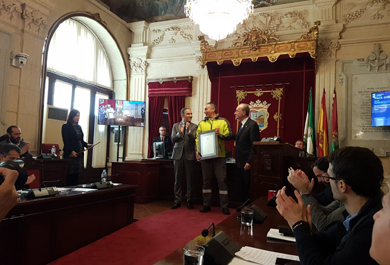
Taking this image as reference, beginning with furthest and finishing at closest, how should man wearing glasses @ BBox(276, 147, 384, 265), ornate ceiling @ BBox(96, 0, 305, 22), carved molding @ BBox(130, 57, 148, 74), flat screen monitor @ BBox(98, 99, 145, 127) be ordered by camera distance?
1. carved molding @ BBox(130, 57, 148, 74)
2. ornate ceiling @ BBox(96, 0, 305, 22)
3. flat screen monitor @ BBox(98, 99, 145, 127)
4. man wearing glasses @ BBox(276, 147, 384, 265)

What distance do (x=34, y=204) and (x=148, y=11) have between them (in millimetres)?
6716

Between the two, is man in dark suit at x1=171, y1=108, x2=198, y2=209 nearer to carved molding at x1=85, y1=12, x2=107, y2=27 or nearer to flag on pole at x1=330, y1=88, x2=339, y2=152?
flag on pole at x1=330, y1=88, x2=339, y2=152

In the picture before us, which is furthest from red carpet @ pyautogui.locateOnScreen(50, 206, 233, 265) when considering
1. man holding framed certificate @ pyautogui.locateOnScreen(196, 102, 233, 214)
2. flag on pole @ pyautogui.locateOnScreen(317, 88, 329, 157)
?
flag on pole @ pyautogui.locateOnScreen(317, 88, 329, 157)

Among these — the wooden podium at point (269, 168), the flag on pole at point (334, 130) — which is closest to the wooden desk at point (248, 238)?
the wooden podium at point (269, 168)

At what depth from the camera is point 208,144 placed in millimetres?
4465

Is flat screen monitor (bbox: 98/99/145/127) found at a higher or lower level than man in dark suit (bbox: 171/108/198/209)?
higher

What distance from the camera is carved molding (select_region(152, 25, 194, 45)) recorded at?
741 cm

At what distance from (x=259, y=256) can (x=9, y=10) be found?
5539mm

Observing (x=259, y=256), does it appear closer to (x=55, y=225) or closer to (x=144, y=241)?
(x=55, y=225)

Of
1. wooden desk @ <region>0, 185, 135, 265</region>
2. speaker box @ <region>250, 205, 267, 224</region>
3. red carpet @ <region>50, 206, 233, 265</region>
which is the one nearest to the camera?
speaker box @ <region>250, 205, 267, 224</region>

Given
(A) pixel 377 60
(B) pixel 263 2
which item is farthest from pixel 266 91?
(A) pixel 377 60

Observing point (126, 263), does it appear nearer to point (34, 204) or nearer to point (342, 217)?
point (34, 204)

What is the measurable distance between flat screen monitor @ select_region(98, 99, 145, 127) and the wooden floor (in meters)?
2.49

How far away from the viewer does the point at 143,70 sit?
780 cm
